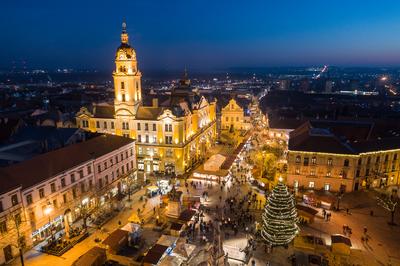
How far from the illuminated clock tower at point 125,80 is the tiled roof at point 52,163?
39.5ft

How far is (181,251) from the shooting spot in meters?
31.7

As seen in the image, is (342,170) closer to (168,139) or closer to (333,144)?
(333,144)

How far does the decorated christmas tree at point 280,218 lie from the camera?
110 ft

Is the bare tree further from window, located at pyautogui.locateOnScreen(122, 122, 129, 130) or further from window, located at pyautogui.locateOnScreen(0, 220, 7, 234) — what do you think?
→ window, located at pyautogui.locateOnScreen(0, 220, 7, 234)

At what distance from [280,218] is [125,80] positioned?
42.3 meters

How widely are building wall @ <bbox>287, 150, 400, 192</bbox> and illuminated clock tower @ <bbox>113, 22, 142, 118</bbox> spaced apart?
107 feet

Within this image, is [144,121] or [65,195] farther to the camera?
[144,121]

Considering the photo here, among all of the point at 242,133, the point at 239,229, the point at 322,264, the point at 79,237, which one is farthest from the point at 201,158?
the point at 322,264

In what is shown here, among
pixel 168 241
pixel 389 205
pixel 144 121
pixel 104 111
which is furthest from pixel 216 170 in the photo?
pixel 389 205

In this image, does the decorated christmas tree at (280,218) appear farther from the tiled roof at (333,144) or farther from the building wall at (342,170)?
the tiled roof at (333,144)

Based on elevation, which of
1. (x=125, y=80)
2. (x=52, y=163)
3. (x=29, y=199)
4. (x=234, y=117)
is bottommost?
(x=234, y=117)

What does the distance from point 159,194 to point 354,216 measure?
29.9 m

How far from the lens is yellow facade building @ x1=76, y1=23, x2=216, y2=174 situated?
197ft

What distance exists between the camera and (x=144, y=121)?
61.0 metres
